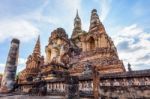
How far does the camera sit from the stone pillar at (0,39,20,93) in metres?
Answer: 15.0

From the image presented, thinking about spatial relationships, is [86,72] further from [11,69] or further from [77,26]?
[77,26]

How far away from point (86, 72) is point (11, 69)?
9.02 m

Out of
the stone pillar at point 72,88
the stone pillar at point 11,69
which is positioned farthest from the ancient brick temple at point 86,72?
the stone pillar at point 11,69

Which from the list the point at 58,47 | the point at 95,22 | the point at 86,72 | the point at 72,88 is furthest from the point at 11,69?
the point at 95,22

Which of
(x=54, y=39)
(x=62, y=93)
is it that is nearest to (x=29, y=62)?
(x=54, y=39)

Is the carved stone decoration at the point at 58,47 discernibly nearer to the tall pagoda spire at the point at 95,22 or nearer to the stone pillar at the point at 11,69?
the tall pagoda spire at the point at 95,22

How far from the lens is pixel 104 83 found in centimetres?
859

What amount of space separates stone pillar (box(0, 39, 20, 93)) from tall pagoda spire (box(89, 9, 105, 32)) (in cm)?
1302

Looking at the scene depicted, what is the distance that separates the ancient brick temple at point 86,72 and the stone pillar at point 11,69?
1.17m

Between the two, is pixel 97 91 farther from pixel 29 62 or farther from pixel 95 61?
pixel 29 62

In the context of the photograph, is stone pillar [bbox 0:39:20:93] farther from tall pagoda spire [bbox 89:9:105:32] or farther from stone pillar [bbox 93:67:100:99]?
tall pagoda spire [bbox 89:9:105:32]

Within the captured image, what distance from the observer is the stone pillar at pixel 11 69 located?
15.0 metres

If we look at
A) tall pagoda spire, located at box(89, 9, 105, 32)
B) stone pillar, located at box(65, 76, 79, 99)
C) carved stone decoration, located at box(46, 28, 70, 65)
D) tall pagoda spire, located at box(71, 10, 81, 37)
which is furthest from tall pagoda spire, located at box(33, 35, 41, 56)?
stone pillar, located at box(65, 76, 79, 99)

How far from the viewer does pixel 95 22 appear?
2536cm
